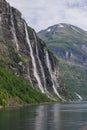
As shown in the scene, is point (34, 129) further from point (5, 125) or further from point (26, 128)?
point (5, 125)

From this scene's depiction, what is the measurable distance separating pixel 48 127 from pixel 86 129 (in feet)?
32.4

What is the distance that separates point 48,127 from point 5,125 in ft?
34.6

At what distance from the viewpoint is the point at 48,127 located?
334ft

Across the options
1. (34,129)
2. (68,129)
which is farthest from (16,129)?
(68,129)

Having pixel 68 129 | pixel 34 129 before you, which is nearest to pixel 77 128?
pixel 68 129

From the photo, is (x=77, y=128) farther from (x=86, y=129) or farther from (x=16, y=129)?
(x=16, y=129)

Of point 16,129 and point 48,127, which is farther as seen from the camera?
point 48,127

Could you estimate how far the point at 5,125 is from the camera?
339ft

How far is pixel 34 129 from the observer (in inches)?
3834

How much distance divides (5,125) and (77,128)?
17529mm

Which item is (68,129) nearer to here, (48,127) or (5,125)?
(48,127)

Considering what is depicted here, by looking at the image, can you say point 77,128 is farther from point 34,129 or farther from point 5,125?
point 5,125

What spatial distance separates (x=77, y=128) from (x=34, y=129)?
10.5 m

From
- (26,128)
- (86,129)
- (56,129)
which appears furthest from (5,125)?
(86,129)
